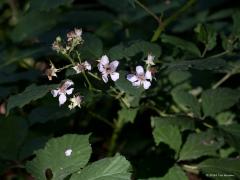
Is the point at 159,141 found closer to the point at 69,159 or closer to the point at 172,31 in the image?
the point at 69,159

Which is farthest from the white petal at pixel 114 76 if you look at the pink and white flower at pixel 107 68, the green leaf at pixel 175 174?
the green leaf at pixel 175 174

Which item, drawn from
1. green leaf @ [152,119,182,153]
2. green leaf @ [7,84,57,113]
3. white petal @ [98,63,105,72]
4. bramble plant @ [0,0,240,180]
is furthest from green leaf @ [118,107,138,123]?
green leaf @ [7,84,57,113]


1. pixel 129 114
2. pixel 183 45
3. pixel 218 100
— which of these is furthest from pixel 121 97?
pixel 218 100

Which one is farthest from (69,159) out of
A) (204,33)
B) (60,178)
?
(204,33)

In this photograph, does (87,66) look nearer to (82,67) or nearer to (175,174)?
(82,67)

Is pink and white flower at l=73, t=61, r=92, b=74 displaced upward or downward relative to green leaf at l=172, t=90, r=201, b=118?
upward

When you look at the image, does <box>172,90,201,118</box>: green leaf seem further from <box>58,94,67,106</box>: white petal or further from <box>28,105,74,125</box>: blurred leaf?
<box>58,94,67,106</box>: white petal
